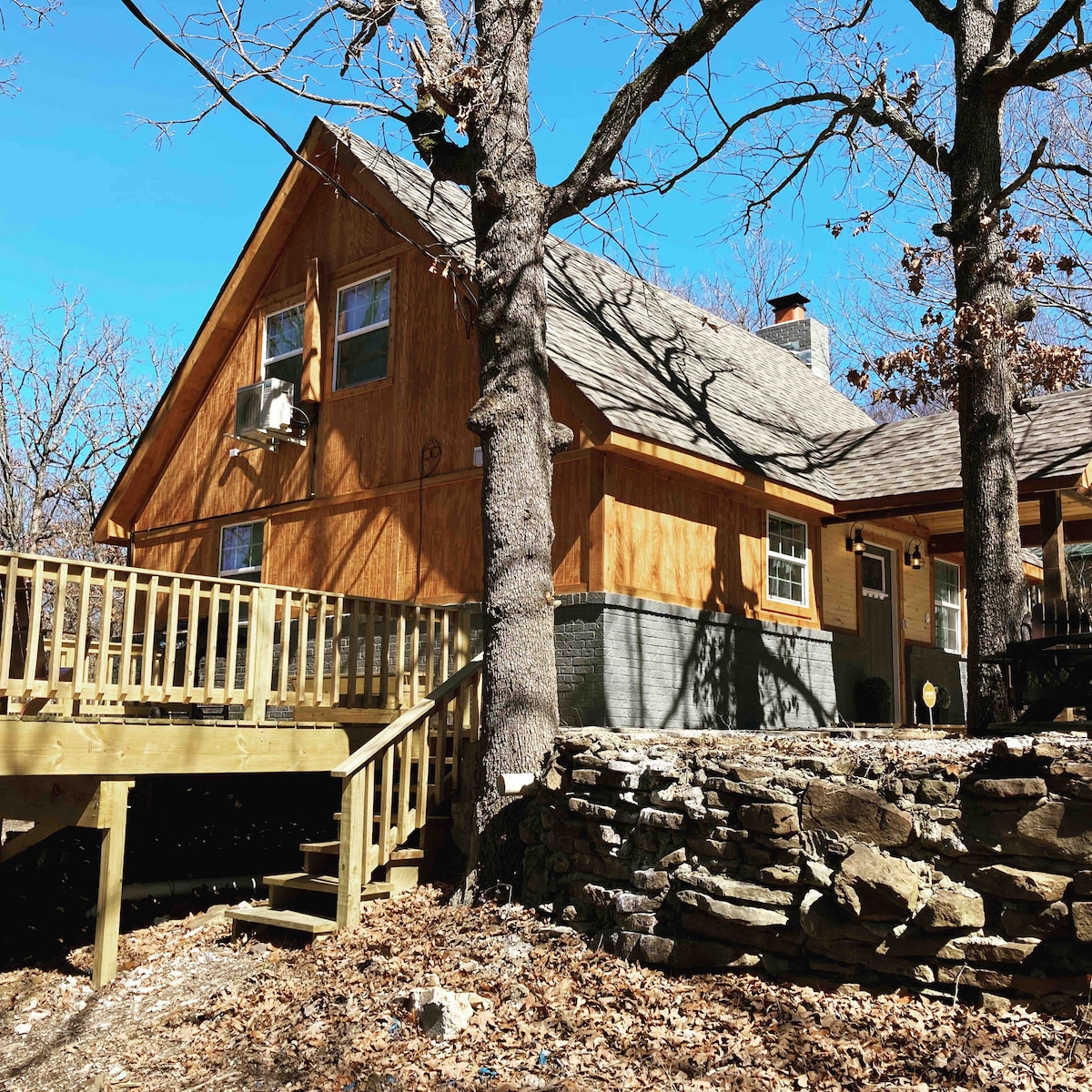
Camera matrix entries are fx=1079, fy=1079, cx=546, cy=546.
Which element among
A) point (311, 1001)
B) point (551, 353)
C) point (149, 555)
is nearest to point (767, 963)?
point (311, 1001)

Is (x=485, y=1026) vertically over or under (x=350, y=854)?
under

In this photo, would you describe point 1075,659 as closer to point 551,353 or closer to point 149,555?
point 551,353

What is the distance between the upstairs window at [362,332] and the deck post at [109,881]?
6.32m

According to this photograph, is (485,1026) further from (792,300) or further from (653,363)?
(792,300)

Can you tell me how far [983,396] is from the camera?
929 cm

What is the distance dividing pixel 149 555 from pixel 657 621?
28.2 ft

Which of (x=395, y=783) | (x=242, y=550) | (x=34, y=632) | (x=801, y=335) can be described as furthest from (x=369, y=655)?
(x=801, y=335)

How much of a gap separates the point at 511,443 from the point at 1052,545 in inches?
239

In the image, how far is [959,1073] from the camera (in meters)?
4.59

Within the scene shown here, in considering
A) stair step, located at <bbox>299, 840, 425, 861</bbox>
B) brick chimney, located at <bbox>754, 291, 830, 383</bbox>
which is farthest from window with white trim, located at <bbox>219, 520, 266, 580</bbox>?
brick chimney, located at <bbox>754, 291, 830, 383</bbox>

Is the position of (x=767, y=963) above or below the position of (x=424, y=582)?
below

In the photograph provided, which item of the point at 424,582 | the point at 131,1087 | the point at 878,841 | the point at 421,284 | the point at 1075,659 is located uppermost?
the point at 421,284

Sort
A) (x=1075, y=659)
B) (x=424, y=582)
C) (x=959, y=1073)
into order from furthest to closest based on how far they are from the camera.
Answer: (x=424, y=582) → (x=1075, y=659) → (x=959, y=1073)

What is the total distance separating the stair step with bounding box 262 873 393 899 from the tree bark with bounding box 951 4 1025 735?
484 centimetres
